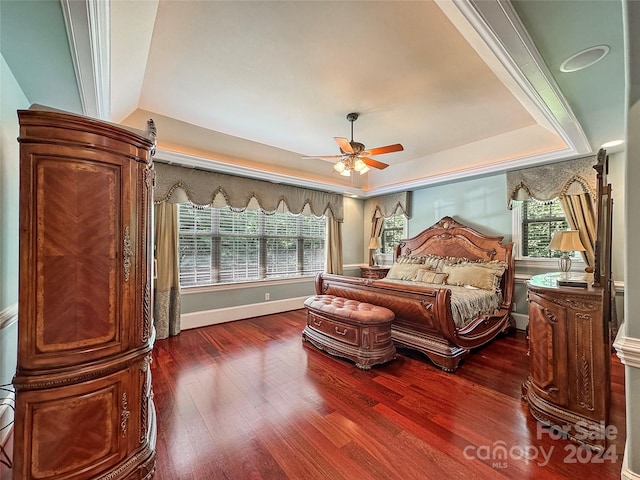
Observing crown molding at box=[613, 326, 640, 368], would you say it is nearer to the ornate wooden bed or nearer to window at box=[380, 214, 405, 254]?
the ornate wooden bed

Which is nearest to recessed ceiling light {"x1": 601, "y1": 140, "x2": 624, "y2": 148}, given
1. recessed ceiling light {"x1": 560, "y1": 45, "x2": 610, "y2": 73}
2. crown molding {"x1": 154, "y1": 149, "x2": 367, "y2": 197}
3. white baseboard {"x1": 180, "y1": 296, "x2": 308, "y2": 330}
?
recessed ceiling light {"x1": 560, "y1": 45, "x2": 610, "y2": 73}

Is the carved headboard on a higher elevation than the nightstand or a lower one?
higher

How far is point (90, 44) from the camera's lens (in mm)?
1623

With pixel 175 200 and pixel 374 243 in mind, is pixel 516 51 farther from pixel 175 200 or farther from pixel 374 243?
pixel 374 243

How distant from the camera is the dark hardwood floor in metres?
1.67

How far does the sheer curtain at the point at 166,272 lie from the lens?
13.0 feet

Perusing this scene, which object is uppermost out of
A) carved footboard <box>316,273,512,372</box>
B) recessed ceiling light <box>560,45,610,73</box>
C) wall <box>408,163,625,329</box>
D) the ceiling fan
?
recessed ceiling light <box>560,45,610,73</box>

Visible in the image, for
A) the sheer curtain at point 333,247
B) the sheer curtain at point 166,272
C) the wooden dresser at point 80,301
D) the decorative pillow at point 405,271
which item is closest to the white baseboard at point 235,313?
the sheer curtain at point 166,272

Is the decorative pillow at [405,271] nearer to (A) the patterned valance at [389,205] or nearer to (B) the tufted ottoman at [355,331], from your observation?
(A) the patterned valance at [389,205]

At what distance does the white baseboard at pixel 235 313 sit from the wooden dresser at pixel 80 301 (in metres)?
2.92

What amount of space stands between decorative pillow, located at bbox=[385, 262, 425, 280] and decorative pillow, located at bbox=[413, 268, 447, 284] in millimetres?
120

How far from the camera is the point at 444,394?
2.46m

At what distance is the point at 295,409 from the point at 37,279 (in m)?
1.91

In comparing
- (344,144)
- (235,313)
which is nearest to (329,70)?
(344,144)
